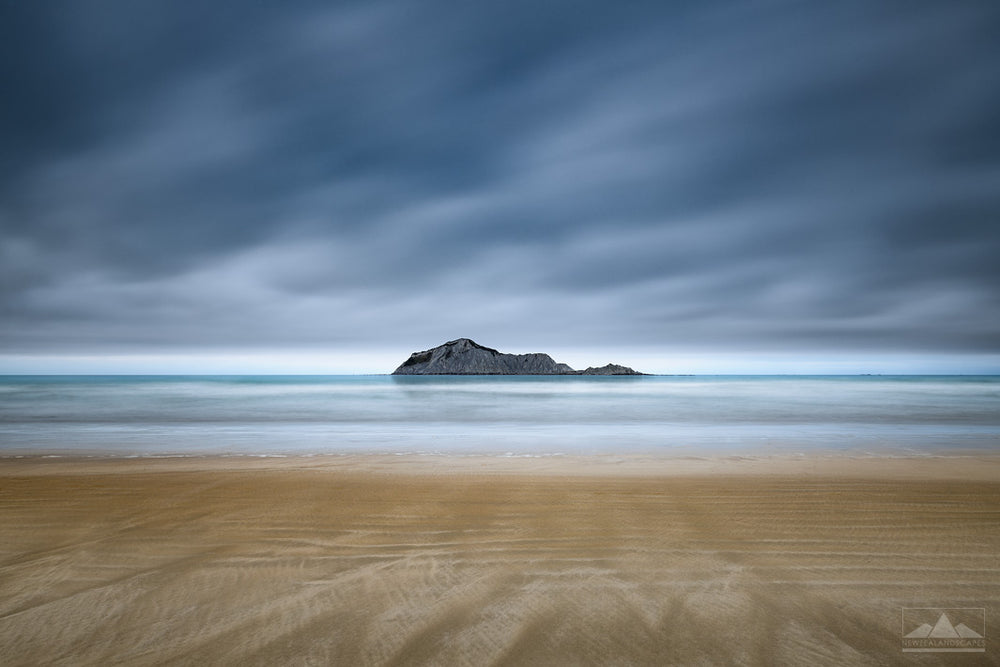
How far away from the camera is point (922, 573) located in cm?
345

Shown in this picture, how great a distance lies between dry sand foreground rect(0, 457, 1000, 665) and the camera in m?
2.56

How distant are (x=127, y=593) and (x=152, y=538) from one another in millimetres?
1246

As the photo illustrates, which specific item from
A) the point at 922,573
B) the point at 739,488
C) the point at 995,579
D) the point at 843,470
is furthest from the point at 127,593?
the point at 843,470
